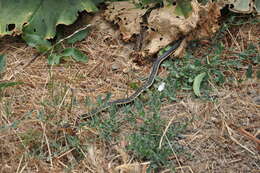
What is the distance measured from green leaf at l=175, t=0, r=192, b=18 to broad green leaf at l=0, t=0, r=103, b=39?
2.27 ft

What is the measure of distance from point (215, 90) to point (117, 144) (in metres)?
0.81

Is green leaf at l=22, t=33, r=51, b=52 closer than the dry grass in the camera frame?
No

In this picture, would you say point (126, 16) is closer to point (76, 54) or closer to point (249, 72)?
point (76, 54)

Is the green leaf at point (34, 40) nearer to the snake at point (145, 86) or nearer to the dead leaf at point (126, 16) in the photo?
the dead leaf at point (126, 16)

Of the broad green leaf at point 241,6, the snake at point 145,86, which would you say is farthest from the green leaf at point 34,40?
the broad green leaf at point 241,6

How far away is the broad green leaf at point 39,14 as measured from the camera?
3.15 metres

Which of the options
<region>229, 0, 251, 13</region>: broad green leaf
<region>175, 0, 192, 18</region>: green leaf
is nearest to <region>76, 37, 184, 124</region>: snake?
<region>175, 0, 192, 18</region>: green leaf

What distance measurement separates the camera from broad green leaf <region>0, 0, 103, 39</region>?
10.3 feet

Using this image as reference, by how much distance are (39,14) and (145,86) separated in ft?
3.62

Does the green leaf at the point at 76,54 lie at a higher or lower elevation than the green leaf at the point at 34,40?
lower

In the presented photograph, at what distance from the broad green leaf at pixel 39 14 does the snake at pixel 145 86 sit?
0.72 metres

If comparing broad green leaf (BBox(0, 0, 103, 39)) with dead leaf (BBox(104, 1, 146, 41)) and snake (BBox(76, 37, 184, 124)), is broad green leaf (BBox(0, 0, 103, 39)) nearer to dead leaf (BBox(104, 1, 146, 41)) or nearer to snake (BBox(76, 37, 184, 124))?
dead leaf (BBox(104, 1, 146, 41))

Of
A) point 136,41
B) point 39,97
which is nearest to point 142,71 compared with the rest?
point 136,41

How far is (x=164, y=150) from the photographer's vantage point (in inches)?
84.9
